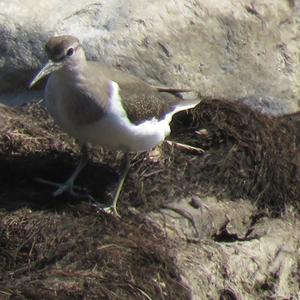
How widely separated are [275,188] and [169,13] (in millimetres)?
1830

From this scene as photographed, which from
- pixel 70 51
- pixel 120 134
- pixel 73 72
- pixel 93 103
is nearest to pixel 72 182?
pixel 120 134

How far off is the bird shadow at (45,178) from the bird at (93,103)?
0.40 ft

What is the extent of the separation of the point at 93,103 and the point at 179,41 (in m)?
2.03

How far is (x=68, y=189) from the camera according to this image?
8.38 m

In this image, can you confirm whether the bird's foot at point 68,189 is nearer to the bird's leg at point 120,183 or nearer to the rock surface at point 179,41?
the bird's leg at point 120,183

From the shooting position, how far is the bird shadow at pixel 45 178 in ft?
27.1

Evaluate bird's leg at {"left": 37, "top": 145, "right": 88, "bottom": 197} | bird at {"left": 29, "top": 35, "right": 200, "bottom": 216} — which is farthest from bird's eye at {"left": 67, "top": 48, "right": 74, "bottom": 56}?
bird's leg at {"left": 37, "top": 145, "right": 88, "bottom": 197}

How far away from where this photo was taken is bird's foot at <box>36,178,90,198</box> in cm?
836

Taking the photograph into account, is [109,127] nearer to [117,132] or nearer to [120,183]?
[117,132]

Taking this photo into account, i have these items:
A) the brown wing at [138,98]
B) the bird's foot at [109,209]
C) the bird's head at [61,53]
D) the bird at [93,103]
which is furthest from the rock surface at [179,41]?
the bird's foot at [109,209]

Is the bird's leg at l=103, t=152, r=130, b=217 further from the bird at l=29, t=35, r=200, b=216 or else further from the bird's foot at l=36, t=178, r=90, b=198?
the bird's foot at l=36, t=178, r=90, b=198

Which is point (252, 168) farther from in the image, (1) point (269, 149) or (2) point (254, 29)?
(2) point (254, 29)

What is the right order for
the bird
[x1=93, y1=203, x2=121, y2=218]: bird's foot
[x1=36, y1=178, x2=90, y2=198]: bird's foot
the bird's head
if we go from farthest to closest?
[x1=36, y1=178, x2=90, y2=198]: bird's foot → [x1=93, y1=203, x2=121, y2=218]: bird's foot → the bird → the bird's head

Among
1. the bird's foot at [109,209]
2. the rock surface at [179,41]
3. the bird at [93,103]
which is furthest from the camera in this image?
the rock surface at [179,41]
